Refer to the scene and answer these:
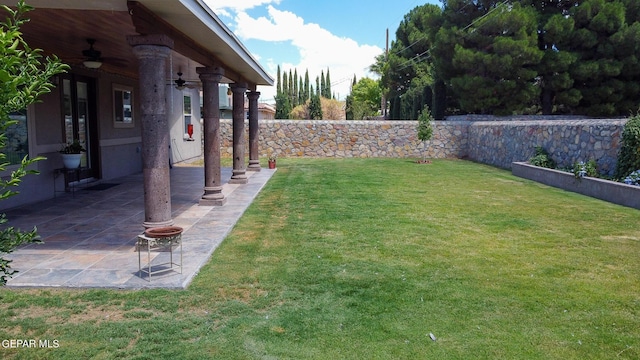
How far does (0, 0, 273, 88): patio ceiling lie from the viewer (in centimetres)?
451

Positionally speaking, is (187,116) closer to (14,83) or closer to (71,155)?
(71,155)

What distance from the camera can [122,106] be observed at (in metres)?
11.3

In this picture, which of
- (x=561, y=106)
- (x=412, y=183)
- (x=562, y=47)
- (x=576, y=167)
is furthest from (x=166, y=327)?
(x=561, y=106)

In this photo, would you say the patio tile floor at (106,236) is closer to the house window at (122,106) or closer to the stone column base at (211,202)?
the stone column base at (211,202)

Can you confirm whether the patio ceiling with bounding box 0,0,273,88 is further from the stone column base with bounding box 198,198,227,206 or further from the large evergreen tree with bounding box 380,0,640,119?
the large evergreen tree with bounding box 380,0,640,119

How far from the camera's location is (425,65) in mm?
30344

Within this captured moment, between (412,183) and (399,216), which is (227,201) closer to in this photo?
(399,216)

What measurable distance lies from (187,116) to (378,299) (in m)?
13.9

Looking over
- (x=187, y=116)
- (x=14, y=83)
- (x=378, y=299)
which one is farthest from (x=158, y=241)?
(x=187, y=116)

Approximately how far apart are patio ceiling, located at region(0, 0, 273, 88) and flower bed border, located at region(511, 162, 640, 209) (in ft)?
23.4

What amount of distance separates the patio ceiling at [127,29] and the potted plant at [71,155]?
67.1 inches

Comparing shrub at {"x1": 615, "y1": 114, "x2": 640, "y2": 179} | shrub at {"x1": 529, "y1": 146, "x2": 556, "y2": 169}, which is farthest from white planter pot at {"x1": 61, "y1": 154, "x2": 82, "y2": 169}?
shrub at {"x1": 529, "y1": 146, "x2": 556, "y2": 169}

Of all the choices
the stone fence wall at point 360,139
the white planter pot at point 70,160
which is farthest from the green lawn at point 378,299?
the stone fence wall at point 360,139

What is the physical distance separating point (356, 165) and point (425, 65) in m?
17.9
